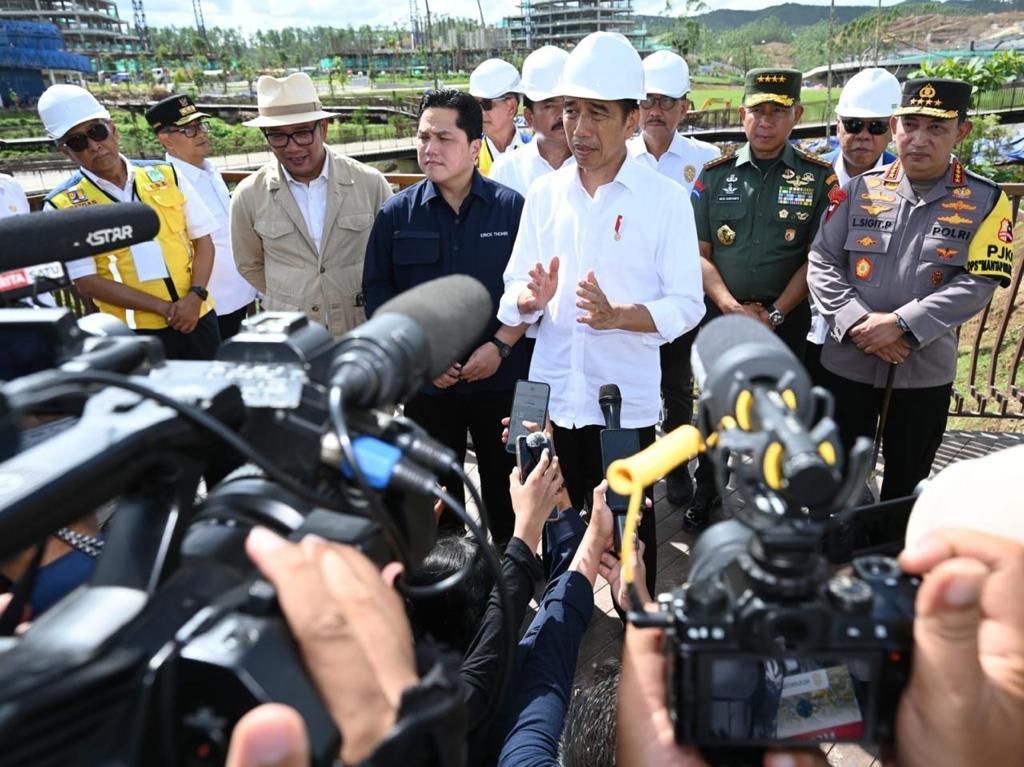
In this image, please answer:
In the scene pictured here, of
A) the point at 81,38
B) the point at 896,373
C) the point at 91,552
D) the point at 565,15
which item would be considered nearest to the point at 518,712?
the point at 91,552

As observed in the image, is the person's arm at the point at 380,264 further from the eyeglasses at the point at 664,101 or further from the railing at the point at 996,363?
the railing at the point at 996,363

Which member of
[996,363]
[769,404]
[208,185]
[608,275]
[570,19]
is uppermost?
[570,19]

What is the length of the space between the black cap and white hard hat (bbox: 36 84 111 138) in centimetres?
151

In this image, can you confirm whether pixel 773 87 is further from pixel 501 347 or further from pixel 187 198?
pixel 187 198

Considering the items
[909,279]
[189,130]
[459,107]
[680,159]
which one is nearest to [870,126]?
[680,159]

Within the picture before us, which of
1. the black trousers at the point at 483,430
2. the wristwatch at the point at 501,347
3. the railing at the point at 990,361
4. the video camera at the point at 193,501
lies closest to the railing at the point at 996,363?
the railing at the point at 990,361

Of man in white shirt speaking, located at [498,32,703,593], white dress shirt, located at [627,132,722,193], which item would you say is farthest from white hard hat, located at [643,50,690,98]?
man in white shirt speaking, located at [498,32,703,593]

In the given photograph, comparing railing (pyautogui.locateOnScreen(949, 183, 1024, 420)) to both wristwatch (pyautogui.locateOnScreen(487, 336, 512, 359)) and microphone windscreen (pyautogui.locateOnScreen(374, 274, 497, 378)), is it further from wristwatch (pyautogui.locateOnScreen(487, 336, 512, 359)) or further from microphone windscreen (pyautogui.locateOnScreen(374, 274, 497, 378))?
microphone windscreen (pyautogui.locateOnScreen(374, 274, 497, 378))

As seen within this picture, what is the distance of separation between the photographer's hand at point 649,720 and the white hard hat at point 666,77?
15.2 feet

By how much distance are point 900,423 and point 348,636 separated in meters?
3.28

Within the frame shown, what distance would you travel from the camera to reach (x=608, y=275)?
3.00m

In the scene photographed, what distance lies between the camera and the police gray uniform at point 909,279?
3186mm

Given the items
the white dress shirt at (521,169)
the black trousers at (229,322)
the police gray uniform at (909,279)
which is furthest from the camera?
the black trousers at (229,322)

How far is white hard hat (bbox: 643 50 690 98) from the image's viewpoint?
511 centimetres
